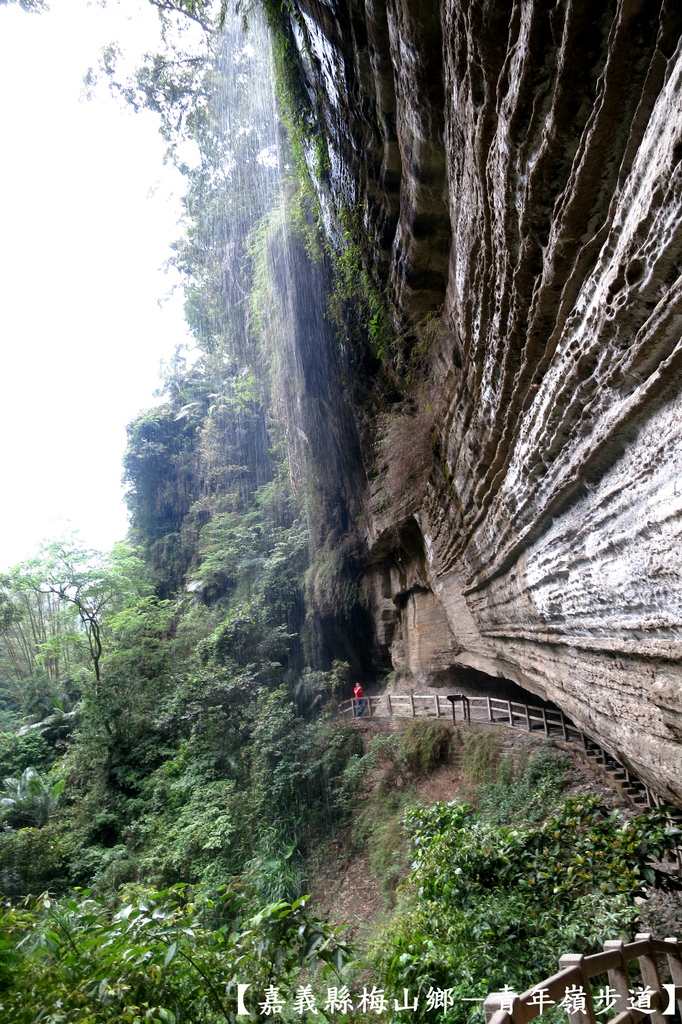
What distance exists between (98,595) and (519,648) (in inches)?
610

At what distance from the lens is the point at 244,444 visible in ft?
71.2

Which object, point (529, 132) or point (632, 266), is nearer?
point (632, 266)

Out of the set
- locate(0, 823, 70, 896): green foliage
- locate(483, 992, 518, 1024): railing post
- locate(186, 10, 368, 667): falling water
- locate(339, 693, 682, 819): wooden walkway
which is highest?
locate(186, 10, 368, 667): falling water

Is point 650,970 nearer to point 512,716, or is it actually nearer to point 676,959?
point 676,959

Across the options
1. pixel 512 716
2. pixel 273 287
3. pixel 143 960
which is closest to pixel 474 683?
pixel 512 716

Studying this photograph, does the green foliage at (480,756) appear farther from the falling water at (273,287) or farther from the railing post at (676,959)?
the falling water at (273,287)

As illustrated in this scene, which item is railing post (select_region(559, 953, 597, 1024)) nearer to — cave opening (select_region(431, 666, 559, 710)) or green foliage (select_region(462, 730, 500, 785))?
green foliage (select_region(462, 730, 500, 785))

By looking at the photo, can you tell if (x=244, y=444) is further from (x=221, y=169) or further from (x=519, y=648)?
(x=519, y=648)

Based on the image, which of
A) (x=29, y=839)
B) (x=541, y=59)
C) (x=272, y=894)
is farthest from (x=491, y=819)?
(x=29, y=839)

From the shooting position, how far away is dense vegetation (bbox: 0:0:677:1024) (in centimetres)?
217

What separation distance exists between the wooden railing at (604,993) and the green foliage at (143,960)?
715 mm

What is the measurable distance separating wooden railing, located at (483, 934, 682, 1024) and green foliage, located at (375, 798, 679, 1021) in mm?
470

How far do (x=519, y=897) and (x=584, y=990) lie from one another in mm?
1578

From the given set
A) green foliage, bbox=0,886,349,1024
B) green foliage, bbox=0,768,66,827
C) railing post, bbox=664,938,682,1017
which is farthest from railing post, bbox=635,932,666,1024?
green foliage, bbox=0,768,66,827
